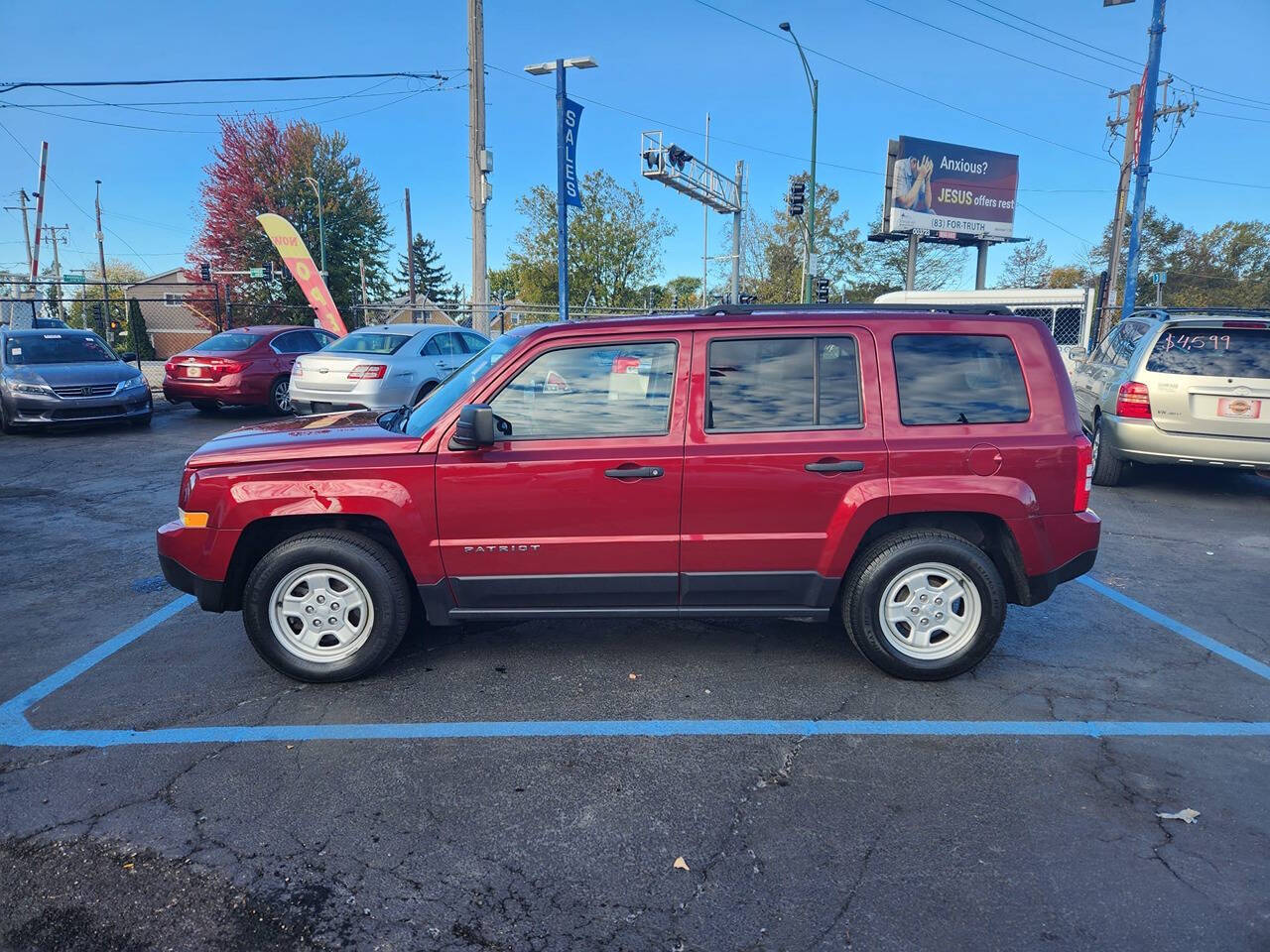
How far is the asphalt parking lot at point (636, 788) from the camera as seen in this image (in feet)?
8.27

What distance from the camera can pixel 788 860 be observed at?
279cm

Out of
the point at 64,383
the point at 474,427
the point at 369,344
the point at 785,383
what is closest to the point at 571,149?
the point at 369,344

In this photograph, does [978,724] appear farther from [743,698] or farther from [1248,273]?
[1248,273]

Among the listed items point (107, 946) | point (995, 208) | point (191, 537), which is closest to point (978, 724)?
point (107, 946)

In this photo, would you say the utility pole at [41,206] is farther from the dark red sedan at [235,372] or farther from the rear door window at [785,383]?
the rear door window at [785,383]

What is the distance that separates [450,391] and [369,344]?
29.2 feet

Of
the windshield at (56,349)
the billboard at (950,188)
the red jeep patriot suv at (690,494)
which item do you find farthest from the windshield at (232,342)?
the billboard at (950,188)

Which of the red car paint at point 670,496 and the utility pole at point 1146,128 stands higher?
the utility pole at point 1146,128

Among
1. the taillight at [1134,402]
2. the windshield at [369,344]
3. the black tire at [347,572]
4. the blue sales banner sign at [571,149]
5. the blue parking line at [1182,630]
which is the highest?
the blue sales banner sign at [571,149]

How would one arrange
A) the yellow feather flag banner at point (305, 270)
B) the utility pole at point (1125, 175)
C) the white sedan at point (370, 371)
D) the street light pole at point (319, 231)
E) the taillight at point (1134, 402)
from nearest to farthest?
the taillight at point (1134, 402) < the white sedan at point (370, 371) < the yellow feather flag banner at point (305, 270) < the utility pole at point (1125, 175) < the street light pole at point (319, 231)

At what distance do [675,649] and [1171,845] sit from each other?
2.38 meters

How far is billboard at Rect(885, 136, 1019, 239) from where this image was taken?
3984 centimetres

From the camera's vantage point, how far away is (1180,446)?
7953mm

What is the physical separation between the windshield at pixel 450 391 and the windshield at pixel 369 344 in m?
8.21
